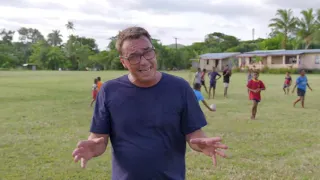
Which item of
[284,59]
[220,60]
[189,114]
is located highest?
[189,114]

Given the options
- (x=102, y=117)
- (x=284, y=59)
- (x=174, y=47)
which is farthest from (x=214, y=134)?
(x=174, y=47)

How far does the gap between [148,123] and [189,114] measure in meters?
0.27

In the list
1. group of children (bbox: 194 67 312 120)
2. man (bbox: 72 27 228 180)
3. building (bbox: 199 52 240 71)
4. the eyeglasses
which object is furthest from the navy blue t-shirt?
building (bbox: 199 52 240 71)

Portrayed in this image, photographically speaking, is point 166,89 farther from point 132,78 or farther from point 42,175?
point 42,175

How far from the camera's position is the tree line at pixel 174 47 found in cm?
6206

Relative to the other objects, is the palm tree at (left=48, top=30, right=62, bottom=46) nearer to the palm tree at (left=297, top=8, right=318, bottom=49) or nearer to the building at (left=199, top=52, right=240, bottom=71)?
the building at (left=199, top=52, right=240, bottom=71)

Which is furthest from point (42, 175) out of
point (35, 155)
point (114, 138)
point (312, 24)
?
point (312, 24)

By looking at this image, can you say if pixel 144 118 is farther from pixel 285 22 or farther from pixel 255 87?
pixel 285 22

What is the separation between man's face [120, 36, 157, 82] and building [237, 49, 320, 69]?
53546 mm

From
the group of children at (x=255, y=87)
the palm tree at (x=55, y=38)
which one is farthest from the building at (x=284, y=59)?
the palm tree at (x=55, y=38)

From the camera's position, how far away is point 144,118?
237 cm

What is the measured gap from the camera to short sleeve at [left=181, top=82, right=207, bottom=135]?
2.45 metres

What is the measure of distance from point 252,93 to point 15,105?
30.7 ft

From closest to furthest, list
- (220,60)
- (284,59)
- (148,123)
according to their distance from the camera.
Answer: (148,123) < (284,59) < (220,60)
